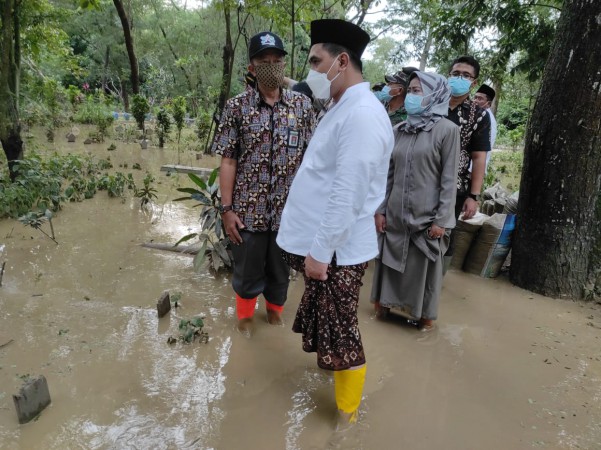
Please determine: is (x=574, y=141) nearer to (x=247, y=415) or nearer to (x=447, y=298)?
(x=447, y=298)

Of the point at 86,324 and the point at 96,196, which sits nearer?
the point at 86,324

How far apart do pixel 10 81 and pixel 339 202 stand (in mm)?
5665

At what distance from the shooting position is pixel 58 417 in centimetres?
209

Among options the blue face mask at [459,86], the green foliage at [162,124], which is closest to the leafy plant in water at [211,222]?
the blue face mask at [459,86]

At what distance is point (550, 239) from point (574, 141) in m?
0.84

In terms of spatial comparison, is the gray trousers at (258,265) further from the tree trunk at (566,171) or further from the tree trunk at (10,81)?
the tree trunk at (10,81)

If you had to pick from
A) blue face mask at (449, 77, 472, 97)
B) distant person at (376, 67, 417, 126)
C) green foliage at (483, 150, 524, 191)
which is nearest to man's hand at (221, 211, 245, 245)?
distant person at (376, 67, 417, 126)

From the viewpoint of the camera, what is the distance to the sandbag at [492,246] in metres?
4.10

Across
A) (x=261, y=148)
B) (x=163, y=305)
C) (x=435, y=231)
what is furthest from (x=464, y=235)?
(x=163, y=305)

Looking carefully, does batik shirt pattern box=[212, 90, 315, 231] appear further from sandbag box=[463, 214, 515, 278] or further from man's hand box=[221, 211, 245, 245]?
sandbag box=[463, 214, 515, 278]

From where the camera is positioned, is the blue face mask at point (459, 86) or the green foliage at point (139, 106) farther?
the green foliage at point (139, 106)

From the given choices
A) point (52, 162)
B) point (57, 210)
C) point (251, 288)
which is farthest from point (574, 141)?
point (52, 162)

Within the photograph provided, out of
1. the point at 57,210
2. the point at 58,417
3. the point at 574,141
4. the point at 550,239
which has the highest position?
the point at 574,141

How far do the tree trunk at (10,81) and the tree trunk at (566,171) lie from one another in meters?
5.68
